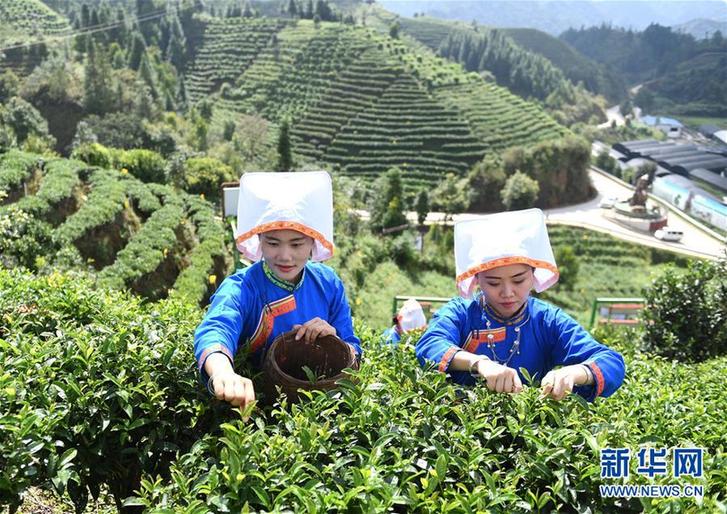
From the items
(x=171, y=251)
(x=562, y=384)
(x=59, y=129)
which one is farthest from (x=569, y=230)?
(x=562, y=384)

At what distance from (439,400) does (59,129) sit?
1814 inches

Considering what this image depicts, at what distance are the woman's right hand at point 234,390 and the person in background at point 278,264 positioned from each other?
400 mm

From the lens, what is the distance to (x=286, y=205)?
2449mm

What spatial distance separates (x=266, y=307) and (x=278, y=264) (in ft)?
0.65

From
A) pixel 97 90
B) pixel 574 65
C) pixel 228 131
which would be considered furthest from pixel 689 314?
pixel 574 65

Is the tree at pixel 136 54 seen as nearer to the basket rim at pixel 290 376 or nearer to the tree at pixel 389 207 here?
the tree at pixel 389 207

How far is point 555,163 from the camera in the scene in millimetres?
48875

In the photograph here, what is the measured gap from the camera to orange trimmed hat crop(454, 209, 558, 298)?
2566 millimetres

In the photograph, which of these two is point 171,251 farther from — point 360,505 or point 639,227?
point 639,227

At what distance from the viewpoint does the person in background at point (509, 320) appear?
2.42 meters

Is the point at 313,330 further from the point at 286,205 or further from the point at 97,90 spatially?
the point at 97,90

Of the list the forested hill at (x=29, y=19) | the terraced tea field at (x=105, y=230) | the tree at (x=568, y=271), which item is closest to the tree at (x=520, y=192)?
the tree at (x=568, y=271)

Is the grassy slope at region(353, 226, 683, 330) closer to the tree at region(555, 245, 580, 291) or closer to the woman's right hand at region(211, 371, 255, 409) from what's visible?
the tree at region(555, 245, 580, 291)

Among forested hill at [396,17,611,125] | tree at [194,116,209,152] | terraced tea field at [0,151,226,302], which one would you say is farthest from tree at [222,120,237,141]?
forested hill at [396,17,611,125]
